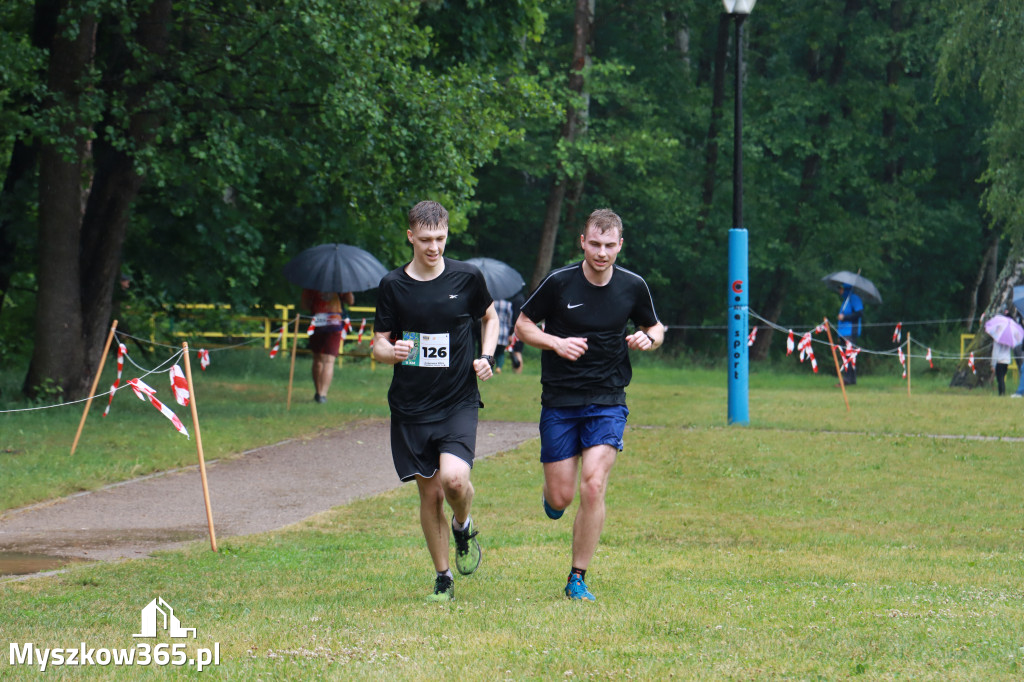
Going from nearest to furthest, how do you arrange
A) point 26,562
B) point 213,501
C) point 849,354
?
1. point 26,562
2. point 213,501
3. point 849,354

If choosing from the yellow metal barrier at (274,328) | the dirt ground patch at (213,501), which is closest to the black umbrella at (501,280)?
the yellow metal barrier at (274,328)

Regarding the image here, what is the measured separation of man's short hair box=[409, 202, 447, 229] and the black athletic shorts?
99 centimetres

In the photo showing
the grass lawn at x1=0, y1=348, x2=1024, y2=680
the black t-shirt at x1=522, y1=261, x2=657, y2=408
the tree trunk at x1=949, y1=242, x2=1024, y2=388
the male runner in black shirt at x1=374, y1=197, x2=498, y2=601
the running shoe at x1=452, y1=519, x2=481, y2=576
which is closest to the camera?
the grass lawn at x1=0, y1=348, x2=1024, y2=680

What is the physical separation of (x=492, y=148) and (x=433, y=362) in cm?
1564

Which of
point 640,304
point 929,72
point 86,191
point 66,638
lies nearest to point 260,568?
point 66,638

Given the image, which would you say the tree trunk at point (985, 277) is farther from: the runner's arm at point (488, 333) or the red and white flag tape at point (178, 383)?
the runner's arm at point (488, 333)

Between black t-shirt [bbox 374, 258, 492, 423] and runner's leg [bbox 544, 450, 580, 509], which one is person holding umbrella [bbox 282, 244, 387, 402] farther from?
black t-shirt [bbox 374, 258, 492, 423]

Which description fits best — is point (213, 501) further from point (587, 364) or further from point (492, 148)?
point (492, 148)

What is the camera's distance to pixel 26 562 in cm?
829

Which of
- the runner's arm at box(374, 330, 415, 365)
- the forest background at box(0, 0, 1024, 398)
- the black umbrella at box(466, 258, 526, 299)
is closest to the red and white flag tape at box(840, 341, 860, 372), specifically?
the forest background at box(0, 0, 1024, 398)

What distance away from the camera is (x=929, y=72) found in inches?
1543

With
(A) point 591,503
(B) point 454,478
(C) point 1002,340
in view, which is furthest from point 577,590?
(C) point 1002,340

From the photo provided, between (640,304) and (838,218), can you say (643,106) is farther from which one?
(640,304)

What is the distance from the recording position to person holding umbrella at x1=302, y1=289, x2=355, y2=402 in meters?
18.8
